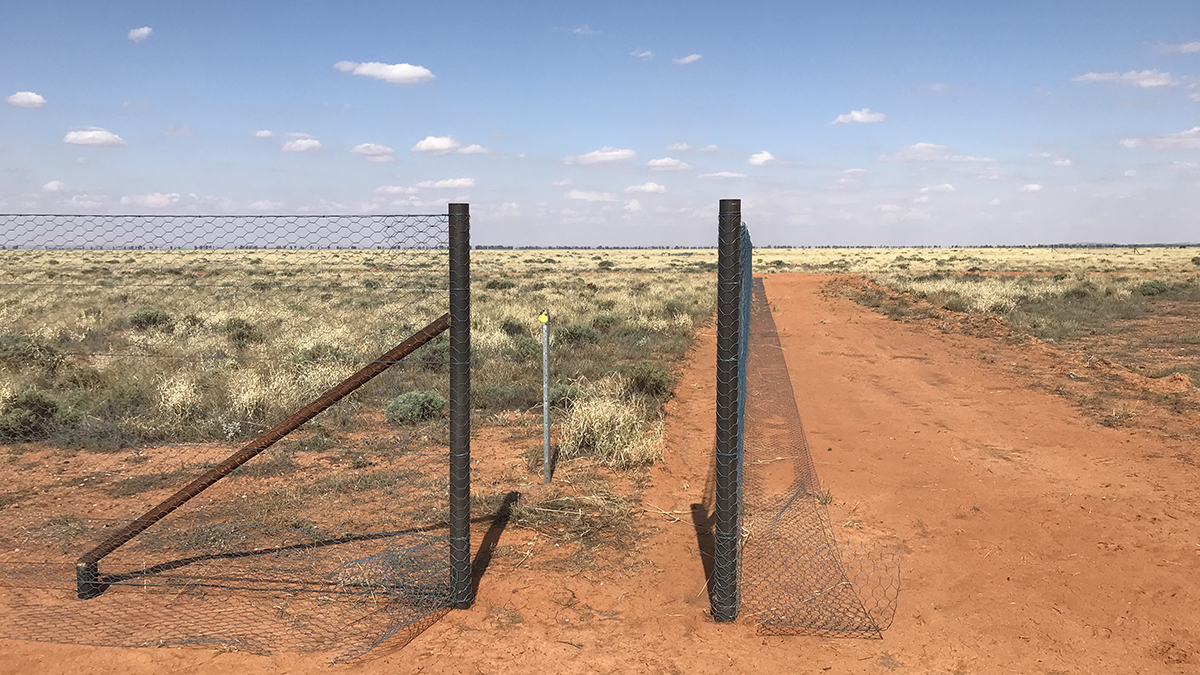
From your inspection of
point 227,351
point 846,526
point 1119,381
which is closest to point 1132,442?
point 1119,381

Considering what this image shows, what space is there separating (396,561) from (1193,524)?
6022mm

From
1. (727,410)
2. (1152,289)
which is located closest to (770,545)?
(727,410)

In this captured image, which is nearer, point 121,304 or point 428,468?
point 428,468

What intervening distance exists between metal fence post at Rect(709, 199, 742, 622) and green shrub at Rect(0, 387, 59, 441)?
780 cm

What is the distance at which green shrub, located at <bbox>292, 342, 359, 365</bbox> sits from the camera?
35.8ft

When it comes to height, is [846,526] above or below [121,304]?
below

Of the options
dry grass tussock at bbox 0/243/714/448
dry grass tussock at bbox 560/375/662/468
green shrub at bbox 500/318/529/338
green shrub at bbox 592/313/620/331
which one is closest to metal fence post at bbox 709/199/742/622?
dry grass tussock at bbox 0/243/714/448

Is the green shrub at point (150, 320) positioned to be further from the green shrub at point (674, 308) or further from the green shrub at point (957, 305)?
the green shrub at point (957, 305)

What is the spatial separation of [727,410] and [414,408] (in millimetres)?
5486

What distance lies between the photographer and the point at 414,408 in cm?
857

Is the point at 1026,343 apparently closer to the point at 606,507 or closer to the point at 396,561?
the point at 606,507

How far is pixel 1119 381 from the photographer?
10672 mm

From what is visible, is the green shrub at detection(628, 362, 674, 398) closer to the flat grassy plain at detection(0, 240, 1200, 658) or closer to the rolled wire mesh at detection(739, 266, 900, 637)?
Answer: the flat grassy plain at detection(0, 240, 1200, 658)

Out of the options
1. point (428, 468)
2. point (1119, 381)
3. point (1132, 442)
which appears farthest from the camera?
point (1119, 381)
